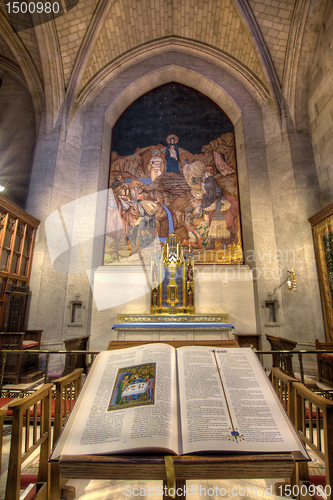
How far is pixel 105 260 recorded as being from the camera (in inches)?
373

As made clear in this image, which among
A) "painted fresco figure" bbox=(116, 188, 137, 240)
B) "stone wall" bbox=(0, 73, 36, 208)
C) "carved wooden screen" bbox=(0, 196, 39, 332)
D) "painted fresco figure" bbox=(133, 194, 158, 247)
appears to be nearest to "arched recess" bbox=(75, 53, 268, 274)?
"painted fresco figure" bbox=(116, 188, 137, 240)

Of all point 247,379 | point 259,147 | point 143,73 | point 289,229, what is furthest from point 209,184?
point 247,379

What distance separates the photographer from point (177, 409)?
1.44 metres

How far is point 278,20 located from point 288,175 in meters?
5.47

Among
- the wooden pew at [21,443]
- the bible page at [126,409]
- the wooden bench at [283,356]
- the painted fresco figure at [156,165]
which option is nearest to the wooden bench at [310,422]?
the bible page at [126,409]

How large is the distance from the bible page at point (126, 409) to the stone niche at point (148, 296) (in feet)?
21.9

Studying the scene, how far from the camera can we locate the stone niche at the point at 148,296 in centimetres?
813

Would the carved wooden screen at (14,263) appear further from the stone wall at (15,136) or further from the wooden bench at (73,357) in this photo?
the stone wall at (15,136)

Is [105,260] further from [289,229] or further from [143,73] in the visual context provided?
[143,73]

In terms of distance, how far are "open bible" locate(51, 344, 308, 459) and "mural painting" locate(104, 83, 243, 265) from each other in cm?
758

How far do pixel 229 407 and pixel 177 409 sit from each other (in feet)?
0.91

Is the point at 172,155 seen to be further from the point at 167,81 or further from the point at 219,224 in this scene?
the point at 167,81

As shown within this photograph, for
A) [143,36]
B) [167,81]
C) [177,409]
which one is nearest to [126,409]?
[177,409]

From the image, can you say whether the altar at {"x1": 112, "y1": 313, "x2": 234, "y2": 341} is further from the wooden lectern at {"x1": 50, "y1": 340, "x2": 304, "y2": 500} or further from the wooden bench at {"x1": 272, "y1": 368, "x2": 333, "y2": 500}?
the wooden lectern at {"x1": 50, "y1": 340, "x2": 304, "y2": 500}
